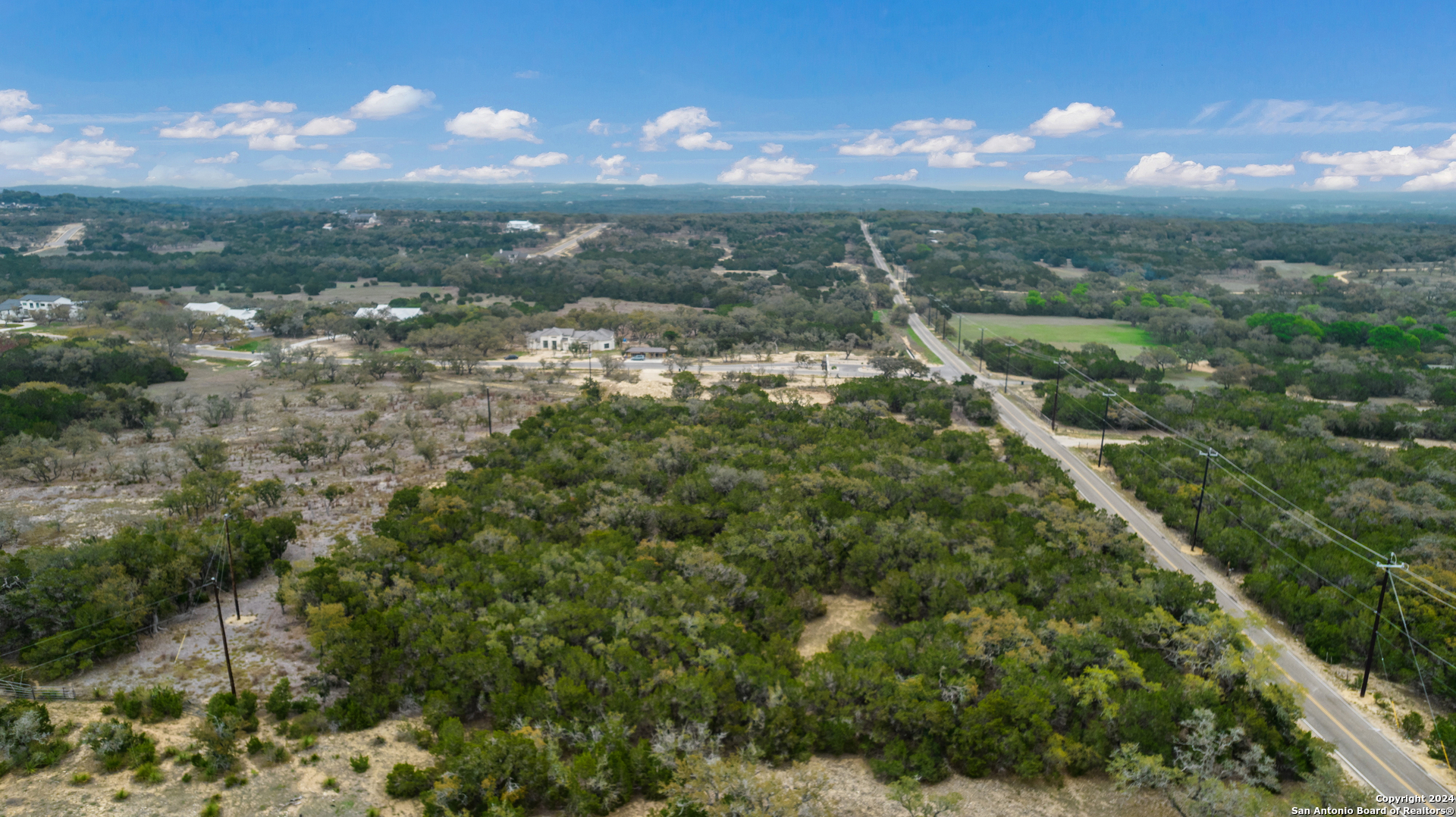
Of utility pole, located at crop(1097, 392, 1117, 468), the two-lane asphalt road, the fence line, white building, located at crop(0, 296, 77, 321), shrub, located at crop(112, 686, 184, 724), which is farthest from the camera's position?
white building, located at crop(0, 296, 77, 321)

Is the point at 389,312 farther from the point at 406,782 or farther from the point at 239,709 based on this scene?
the point at 406,782

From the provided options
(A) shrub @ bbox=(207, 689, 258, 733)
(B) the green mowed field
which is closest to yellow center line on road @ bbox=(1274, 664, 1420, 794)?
(A) shrub @ bbox=(207, 689, 258, 733)

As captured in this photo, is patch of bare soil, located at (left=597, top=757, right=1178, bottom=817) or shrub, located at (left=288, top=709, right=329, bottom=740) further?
shrub, located at (left=288, top=709, right=329, bottom=740)

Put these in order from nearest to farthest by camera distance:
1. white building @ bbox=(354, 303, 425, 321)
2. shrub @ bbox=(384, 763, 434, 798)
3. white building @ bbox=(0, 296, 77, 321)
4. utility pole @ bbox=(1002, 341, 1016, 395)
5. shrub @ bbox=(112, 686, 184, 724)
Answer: shrub @ bbox=(384, 763, 434, 798)
shrub @ bbox=(112, 686, 184, 724)
utility pole @ bbox=(1002, 341, 1016, 395)
white building @ bbox=(354, 303, 425, 321)
white building @ bbox=(0, 296, 77, 321)

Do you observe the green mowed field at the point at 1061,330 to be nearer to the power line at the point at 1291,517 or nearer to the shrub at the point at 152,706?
the power line at the point at 1291,517

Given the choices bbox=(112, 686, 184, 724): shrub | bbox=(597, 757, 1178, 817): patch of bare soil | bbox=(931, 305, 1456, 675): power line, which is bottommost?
bbox=(597, 757, 1178, 817): patch of bare soil

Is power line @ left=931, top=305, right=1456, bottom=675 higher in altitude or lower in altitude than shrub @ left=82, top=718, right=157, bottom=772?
higher

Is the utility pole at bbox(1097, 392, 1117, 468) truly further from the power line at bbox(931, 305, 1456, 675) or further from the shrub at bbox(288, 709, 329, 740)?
the shrub at bbox(288, 709, 329, 740)

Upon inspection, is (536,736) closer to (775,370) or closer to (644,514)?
(644,514)

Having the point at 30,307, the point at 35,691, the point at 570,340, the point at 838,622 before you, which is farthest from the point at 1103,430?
the point at 30,307
